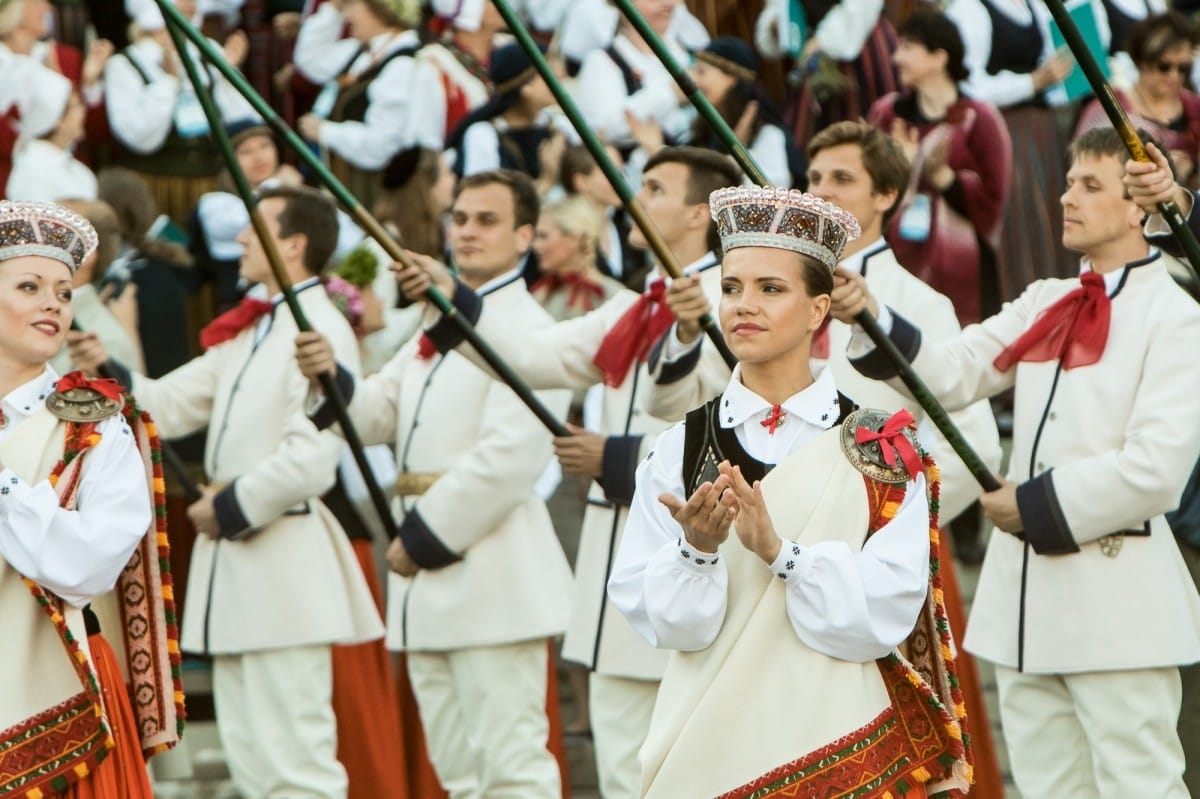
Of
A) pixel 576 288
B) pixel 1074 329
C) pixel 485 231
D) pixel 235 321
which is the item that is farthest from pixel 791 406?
pixel 576 288

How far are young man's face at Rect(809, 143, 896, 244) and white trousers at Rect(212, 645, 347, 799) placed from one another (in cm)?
229

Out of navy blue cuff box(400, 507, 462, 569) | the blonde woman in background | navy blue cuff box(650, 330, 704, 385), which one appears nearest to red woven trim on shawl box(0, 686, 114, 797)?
navy blue cuff box(650, 330, 704, 385)

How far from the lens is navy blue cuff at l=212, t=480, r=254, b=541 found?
712cm

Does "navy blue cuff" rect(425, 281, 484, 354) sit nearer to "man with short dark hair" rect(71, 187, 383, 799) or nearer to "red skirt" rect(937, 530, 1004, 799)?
"man with short dark hair" rect(71, 187, 383, 799)

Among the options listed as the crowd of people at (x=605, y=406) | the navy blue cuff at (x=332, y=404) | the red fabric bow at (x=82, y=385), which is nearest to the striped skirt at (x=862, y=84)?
the crowd of people at (x=605, y=406)

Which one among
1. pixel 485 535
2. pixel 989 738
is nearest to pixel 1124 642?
pixel 989 738

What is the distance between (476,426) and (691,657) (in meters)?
2.86

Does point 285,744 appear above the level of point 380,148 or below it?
below

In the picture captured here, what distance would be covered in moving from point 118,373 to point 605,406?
1623mm

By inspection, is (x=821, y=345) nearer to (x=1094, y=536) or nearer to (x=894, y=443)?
(x=1094, y=536)

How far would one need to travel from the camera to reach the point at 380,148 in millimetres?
9914

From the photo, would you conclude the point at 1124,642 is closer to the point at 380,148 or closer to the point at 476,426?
the point at 476,426

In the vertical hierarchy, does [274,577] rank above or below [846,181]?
below

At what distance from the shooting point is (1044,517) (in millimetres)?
5648
